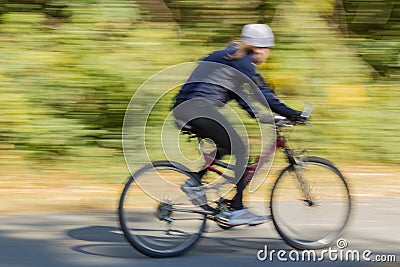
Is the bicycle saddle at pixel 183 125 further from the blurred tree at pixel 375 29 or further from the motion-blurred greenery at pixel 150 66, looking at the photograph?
the blurred tree at pixel 375 29

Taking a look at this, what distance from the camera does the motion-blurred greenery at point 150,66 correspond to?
920 cm

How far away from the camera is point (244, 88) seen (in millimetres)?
5910

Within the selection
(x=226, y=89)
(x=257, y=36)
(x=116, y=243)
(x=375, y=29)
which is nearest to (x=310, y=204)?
(x=226, y=89)

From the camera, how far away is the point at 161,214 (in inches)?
233

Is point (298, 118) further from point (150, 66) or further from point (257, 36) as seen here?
point (150, 66)

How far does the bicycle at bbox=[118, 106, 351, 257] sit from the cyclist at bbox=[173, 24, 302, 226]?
0.07 meters

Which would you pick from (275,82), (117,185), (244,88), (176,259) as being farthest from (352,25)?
(176,259)

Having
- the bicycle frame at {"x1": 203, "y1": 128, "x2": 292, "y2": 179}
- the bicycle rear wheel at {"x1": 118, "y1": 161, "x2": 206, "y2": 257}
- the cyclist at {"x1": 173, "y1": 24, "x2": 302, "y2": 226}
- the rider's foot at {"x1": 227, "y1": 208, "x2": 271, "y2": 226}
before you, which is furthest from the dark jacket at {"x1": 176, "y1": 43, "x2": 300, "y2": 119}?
the rider's foot at {"x1": 227, "y1": 208, "x2": 271, "y2": 226}

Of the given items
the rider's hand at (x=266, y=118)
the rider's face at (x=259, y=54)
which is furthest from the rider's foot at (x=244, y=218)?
the rider's face at (x=259, y=54)

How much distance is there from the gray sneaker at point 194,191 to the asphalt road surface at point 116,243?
34cm

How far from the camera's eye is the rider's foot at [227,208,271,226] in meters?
5.93

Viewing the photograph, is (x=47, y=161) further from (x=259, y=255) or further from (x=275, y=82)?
(x=259, y=255)

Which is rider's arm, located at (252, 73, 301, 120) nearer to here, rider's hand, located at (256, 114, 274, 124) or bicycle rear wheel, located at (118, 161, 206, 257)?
rider's hand, located at (256, 114, 274, 124)

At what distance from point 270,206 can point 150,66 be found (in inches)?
163
